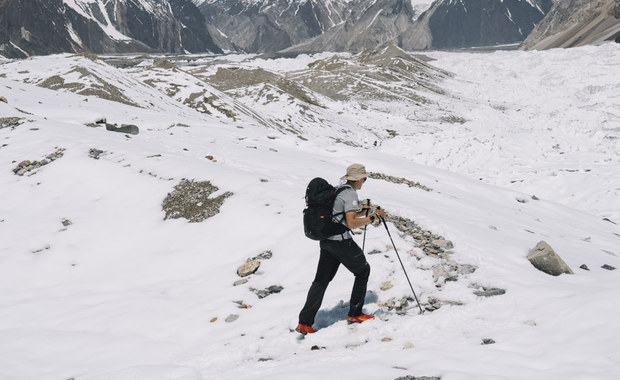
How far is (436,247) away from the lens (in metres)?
9.12

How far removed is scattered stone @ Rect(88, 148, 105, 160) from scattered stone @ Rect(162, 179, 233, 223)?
14.9 feet

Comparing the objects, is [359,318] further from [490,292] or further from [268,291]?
[490,292]

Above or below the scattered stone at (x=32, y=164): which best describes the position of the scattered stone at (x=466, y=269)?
above

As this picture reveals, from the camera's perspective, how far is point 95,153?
15.4m

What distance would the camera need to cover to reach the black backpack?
6074 millimetres

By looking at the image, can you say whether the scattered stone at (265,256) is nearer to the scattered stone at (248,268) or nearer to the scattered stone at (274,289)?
the scattered stone at (248,268)

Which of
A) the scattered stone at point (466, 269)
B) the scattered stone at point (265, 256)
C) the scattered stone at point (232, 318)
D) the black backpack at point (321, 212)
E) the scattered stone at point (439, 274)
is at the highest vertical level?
the black backpack at point (321, 212)

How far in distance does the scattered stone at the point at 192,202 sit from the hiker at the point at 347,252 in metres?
5.76

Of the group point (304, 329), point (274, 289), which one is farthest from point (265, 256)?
point (304, 329)

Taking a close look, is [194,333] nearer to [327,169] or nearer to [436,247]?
[436,247]

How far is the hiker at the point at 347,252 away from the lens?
6012mm

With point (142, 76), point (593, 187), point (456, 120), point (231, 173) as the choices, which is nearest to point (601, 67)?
point (456, 120)

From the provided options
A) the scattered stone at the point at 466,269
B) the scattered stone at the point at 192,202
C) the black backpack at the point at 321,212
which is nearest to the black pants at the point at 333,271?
the black backpack at the point at 321,212

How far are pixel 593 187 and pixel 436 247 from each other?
1795 cm
